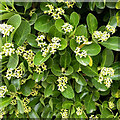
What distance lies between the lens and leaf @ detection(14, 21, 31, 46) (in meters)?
0.94

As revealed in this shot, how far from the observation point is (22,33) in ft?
3.11

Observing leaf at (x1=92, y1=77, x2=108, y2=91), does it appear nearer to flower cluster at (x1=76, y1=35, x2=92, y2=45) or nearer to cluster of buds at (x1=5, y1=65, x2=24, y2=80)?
flower cluster at (x1=76, y1=35, x2=92, y2=45)

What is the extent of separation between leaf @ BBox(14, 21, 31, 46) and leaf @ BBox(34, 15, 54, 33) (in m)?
0.05

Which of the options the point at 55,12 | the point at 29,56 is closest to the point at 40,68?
the point at 29,56

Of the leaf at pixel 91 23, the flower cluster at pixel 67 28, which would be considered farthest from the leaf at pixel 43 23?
the leaf at pixel 91 23

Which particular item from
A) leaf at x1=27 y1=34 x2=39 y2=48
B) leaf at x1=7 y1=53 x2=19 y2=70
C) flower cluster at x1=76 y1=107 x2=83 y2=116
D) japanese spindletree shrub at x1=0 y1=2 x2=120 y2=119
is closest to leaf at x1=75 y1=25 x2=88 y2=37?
japanese spindletree shrub at x1=0 y1=2 x2=120 y2=119

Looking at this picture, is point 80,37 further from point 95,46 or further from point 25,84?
Result: point 25,84

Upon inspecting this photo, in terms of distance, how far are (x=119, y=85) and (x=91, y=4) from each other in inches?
22.3

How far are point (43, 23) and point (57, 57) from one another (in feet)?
0.70

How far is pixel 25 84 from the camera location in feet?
3.40

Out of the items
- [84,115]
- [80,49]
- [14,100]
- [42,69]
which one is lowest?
[84,115]

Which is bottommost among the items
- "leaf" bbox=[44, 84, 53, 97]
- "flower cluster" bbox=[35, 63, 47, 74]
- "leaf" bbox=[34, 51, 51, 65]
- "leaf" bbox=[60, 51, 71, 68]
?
"leaf" bbox=[44, 84, 53, 97]

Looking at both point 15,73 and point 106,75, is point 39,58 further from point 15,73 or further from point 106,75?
point 106,75

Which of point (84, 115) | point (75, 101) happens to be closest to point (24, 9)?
point (75, 101)
